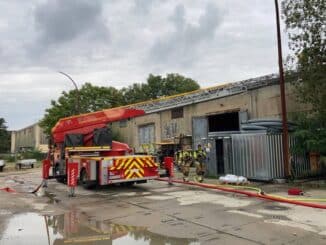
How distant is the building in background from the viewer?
76.3m

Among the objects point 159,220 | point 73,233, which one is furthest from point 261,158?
point 73,233

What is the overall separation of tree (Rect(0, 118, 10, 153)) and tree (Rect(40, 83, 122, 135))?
46724 millimetres

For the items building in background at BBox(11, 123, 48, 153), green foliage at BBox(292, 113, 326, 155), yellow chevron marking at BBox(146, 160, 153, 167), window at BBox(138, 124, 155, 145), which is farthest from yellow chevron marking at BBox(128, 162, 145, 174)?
building in background at BBox(11, 123, 48, 153)

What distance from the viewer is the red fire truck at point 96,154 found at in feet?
42.9

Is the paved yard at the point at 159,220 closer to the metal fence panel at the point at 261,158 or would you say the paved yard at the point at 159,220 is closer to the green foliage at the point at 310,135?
the metal fence panel at the point at 261,158

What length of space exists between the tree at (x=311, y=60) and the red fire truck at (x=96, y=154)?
20.1ft

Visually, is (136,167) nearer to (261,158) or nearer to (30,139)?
(261,158)

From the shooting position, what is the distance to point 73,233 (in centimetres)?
755

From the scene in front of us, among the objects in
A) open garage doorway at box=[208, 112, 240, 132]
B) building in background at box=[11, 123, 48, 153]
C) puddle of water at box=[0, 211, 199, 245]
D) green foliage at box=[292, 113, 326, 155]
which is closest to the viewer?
puddle of water at box=[0, 211, 199, 245]

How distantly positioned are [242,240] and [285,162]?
8.21 meters

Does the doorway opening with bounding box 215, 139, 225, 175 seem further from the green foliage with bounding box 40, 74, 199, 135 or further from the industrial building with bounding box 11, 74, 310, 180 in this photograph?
the green foliage with bounding box 40, 74, 199, 135

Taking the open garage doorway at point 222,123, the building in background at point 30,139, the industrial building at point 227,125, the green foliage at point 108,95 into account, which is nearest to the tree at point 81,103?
the green foliage at point 108,95

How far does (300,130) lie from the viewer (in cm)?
1428

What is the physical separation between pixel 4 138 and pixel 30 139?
11.8m
